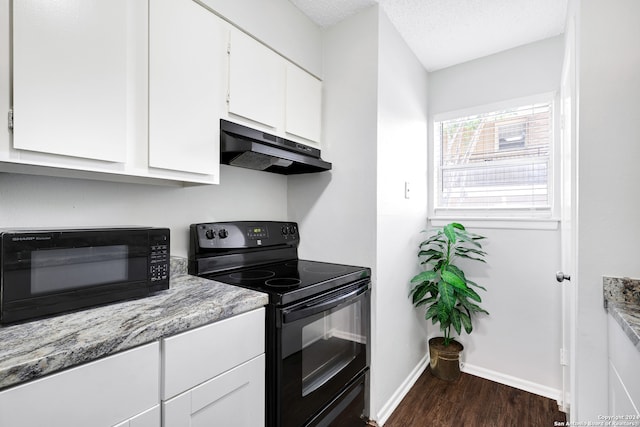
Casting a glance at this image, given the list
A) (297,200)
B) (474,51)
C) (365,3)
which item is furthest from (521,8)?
(297,200)

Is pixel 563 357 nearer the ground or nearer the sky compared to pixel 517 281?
nearer the ground

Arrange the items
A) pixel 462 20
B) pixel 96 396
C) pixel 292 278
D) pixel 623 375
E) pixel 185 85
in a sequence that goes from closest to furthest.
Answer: pixel 96 396 → pixel 623 375 → pixel 185 85 → pixel 292 278 → pixel 462 20

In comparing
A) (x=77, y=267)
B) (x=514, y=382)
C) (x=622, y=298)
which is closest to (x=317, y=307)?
(x=77, y=267)

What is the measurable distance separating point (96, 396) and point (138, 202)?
88 centimetres

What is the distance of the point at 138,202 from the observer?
139 centimetres

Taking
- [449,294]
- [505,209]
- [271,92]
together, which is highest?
[271,92]

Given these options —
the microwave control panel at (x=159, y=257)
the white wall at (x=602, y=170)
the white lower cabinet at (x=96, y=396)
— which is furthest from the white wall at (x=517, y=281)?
the white lower cabinet at (x=96, y=396)

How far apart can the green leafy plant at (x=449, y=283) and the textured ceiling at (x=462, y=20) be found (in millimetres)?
1355

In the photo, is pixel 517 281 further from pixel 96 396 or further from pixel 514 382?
pixel 96 396

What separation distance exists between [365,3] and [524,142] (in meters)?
1.55

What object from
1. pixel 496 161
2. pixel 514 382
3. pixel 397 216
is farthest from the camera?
pixel 496 161

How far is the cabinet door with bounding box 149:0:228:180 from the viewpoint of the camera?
1160mm

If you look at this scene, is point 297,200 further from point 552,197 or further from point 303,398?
point 552,197

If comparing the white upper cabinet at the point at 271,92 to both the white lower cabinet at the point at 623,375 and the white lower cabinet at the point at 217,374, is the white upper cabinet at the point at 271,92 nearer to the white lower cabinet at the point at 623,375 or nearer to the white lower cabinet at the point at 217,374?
the white lower cabinet at the point at 217,374
